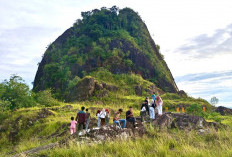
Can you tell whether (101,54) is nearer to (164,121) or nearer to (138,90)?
(138,90)

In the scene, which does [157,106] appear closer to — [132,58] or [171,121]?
[171,121]

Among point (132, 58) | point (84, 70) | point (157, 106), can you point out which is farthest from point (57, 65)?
point (157, 106)

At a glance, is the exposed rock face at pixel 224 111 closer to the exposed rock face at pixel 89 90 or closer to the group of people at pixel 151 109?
the exposed rock face at pixel 89 90

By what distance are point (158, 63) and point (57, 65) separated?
123 ft

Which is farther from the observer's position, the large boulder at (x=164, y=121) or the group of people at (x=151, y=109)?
the group of people at (x=151, y=109)

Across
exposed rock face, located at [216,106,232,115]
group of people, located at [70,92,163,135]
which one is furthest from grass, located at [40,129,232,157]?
exposed rock face, located at [216,106,232,115]

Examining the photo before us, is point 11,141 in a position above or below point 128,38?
below

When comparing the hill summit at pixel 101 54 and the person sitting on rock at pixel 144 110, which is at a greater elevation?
the hill summit at pixel 101 54

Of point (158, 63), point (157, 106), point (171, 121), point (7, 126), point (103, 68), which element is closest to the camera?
point (171, 121)

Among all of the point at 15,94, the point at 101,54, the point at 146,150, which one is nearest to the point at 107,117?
the point at 146,150

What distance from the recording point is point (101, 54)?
63406 mm

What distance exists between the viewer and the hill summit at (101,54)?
2432 inches

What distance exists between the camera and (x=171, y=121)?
41.9ft

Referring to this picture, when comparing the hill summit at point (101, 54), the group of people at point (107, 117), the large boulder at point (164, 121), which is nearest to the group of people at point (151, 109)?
the group of people at point (107, 117)
